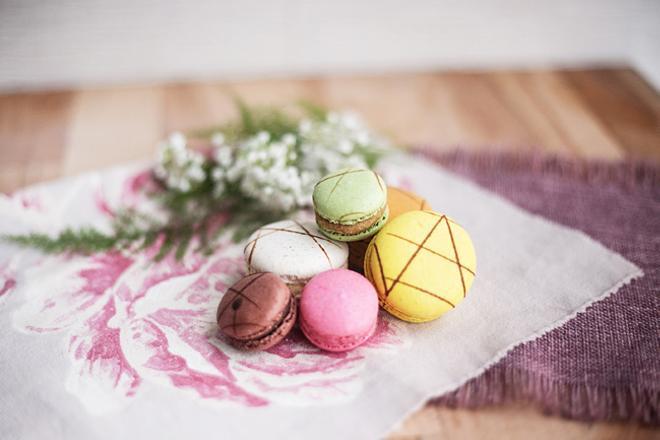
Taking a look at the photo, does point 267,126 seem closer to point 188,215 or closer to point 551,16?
point 188,215

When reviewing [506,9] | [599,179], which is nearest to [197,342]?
[599,179]

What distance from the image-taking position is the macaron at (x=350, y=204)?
0.83 meters

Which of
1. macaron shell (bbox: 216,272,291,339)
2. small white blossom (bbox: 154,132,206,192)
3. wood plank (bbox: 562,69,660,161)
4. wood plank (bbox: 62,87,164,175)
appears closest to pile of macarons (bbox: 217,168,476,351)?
macaron shell (bbox: 216,272,291,339)

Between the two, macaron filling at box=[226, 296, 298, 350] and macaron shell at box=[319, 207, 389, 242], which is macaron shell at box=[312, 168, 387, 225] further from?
macaron filling at box=[226, 296, 298, 350]

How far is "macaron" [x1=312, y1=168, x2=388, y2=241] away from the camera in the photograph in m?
0.83

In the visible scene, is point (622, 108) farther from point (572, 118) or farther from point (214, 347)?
point (214, 347)

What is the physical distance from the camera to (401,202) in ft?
3.05

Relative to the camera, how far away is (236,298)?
780 mm

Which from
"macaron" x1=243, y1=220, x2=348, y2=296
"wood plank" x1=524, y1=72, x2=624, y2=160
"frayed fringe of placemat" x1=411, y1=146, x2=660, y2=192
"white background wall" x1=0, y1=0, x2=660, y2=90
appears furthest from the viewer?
"white background wall" x1=0, y1=0, x2=660, y2=90

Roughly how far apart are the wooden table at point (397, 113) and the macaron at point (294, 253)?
1.83ft

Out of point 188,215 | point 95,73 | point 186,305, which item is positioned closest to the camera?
point 186,305

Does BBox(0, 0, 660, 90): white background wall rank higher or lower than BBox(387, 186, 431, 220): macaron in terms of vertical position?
higher

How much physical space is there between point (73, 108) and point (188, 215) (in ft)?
1.98

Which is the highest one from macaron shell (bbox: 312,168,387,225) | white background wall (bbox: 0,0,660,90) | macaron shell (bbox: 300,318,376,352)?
white background wall (bbox: 0,0,660,90)
